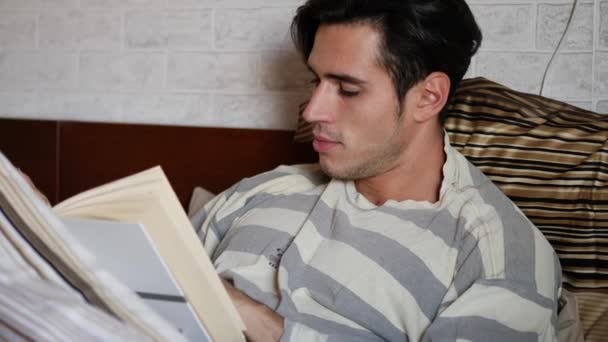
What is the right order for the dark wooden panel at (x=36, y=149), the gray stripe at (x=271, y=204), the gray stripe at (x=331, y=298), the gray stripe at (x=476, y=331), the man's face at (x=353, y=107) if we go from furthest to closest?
the dark wooden panel at (x=36, y=149)
the gray stripe at (x=271, y=204)
the man's face at (x=353, y=107)
the gray stripe at (x=331, y=298)
the gray stripe at (x=476, y=331)

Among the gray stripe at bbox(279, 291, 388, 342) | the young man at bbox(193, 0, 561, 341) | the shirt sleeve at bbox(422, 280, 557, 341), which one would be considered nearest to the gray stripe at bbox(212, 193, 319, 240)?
the young man at bbox(193, 0, 561, 341)

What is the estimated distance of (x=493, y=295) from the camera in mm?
860

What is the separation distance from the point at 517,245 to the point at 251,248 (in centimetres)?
43

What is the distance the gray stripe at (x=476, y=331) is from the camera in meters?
0.83

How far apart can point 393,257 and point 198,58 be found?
835 millimetres

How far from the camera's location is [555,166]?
1018 mm

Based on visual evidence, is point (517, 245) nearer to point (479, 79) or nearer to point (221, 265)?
point (479, 79)

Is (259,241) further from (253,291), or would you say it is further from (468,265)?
(468,265)

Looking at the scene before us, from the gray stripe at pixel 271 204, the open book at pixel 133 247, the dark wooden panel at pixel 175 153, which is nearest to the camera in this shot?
the open book at pixel 133 247

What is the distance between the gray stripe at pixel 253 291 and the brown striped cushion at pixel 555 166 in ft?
1.35

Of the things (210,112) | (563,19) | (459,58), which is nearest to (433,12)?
(459,58)

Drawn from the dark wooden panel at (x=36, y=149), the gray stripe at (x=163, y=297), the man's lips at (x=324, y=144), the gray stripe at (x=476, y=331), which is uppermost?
the man's lips at (x=324, y=144)

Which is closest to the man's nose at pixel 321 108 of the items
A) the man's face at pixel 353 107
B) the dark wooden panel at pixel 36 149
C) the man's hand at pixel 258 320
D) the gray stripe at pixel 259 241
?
the man's face at pixel 353 107

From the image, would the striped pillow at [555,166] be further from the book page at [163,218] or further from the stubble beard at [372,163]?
the book page at [163,218]
